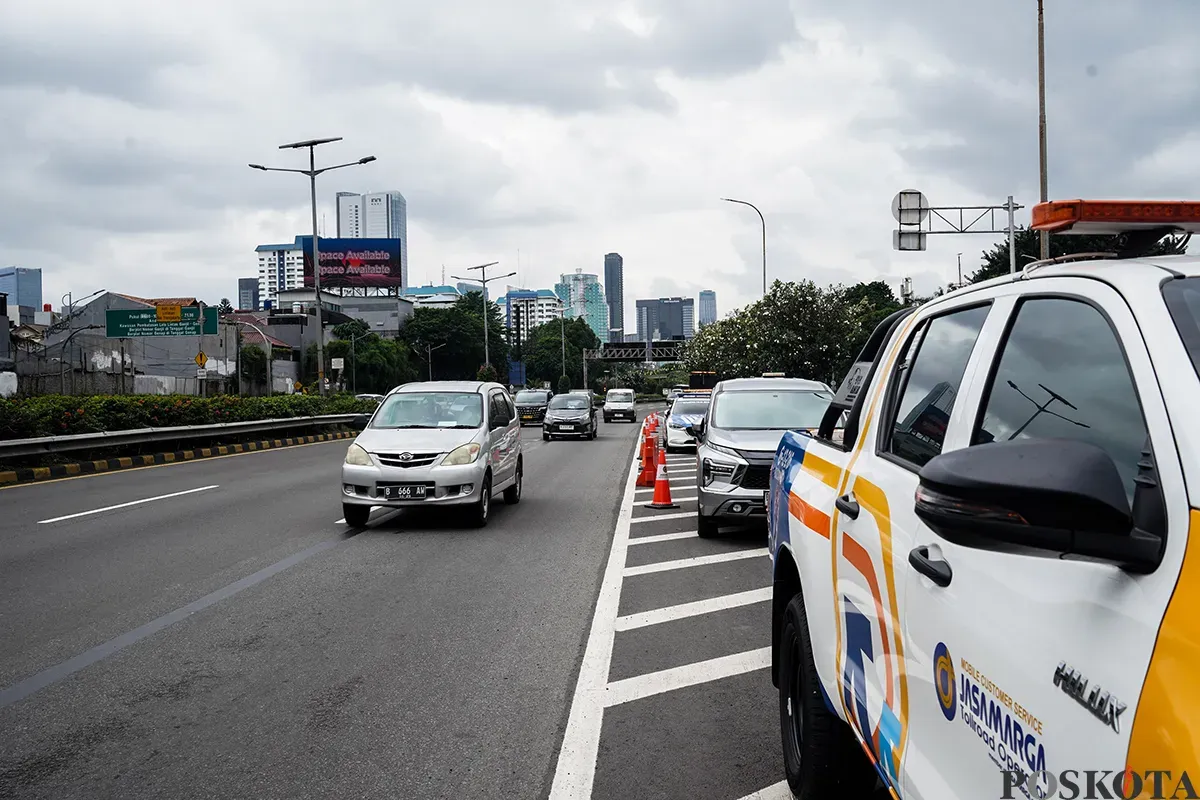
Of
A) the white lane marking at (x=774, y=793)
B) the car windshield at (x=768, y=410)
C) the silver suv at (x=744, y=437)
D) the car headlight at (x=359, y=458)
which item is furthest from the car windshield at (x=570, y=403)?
the white lane marking at (x=774, y=793)

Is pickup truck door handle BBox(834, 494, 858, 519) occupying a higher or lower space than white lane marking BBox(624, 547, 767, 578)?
higher

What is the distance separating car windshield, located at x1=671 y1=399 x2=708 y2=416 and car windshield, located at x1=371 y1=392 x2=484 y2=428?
13087 millimetres

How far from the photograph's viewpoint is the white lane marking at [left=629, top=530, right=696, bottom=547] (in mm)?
11031

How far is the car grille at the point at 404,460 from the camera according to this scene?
11.9 meters

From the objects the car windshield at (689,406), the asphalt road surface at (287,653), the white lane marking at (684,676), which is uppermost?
the car windshield at (689,406)

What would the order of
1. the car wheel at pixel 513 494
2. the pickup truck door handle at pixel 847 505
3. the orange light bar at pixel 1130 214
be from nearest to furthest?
the orange light bar at pixel 1130 214 < the pickup truck door handle at pixel 847 505 < the car wheel at pixel 513 494

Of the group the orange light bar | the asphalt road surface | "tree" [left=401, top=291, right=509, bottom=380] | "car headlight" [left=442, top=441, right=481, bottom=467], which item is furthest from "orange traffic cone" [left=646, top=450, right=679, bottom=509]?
"tree" [left=401, top=291, right=509, bottom=380]

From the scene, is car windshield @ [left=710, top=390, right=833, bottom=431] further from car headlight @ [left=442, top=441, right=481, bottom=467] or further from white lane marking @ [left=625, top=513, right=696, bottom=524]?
car headlight @ [left=442, top=441, right=481, bottom=467]

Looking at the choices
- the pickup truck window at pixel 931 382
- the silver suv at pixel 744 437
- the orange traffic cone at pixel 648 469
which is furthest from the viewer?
the orange traffic cone at pixel 648 469

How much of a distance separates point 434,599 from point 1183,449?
22.3ft

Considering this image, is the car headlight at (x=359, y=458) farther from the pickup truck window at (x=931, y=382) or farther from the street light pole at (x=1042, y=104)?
the street light pole at (x=1042, y=104)

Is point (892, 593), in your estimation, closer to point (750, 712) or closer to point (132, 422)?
point (750, 712)

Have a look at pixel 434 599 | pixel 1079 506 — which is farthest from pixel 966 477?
pixel 434 599

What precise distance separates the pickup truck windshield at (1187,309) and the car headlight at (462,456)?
33.9ft
